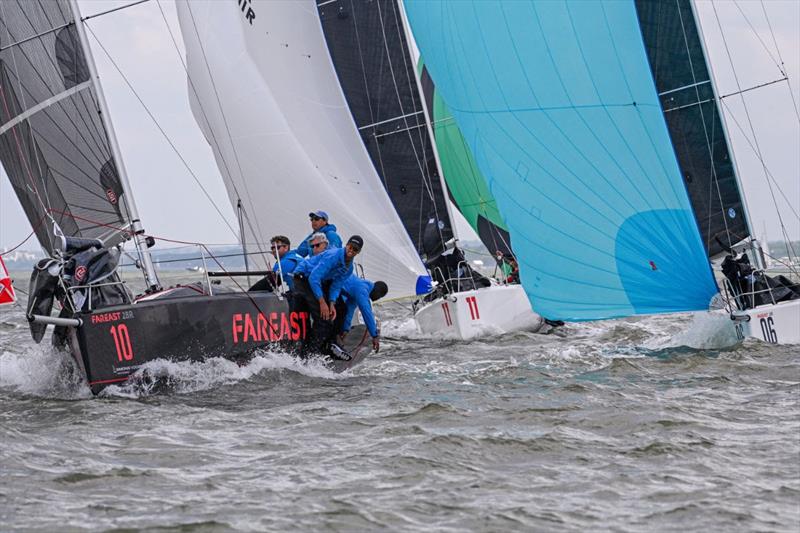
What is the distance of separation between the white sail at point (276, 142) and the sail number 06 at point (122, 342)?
233 inches

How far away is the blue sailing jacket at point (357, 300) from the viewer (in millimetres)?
9375

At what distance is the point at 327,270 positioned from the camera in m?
9.05

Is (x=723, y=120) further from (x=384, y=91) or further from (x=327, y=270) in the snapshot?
(x=384, y=91)

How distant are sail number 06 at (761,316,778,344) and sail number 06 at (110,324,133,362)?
4.64 metres

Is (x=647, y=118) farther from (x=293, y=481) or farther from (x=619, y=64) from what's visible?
(x=293, y=481)

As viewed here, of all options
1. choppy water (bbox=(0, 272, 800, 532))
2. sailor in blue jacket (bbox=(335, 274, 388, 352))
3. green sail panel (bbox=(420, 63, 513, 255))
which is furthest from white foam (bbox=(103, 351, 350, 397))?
green sail panel (bbox=(420, 63, 513, 255))

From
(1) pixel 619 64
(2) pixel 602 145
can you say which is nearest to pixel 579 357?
(2) pixel 602 145

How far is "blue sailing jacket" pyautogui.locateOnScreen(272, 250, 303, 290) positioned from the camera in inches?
369

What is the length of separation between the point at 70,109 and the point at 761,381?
236 inches

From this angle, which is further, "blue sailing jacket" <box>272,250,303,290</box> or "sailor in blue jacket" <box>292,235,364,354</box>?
"blue sailing jacket" <box>272,250,303,290</box>

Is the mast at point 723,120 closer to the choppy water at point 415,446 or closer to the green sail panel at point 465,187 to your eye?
the choppy water at point 415,446

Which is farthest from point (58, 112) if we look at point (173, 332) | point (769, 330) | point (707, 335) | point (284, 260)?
point (769, 330)

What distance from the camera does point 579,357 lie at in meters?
9.54

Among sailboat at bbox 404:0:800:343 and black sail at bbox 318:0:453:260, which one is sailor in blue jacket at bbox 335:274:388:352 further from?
black sail at bbox 318:0:453:260
